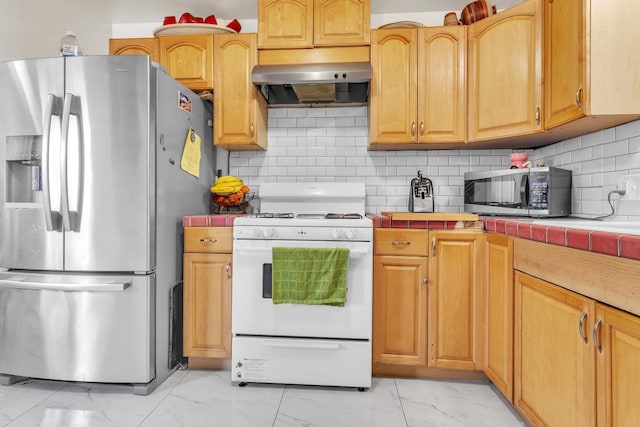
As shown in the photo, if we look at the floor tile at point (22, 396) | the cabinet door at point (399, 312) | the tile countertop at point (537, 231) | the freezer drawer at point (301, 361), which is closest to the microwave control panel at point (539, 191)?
the tile countertop at point (537, 231)

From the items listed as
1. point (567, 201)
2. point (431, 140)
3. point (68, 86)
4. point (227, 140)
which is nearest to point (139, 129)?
point (68, 86)

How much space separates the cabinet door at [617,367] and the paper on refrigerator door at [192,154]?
2.15m

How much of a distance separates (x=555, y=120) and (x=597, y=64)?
34 centimetres

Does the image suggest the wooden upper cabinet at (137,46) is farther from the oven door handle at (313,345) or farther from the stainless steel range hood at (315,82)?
the oven door handle at (313,345)

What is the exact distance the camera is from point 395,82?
236cm

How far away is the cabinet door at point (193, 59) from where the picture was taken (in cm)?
247

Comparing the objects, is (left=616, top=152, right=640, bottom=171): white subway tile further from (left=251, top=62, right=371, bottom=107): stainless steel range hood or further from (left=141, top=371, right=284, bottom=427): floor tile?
(left=141, top=371, right=284, bottom=427): floor tile

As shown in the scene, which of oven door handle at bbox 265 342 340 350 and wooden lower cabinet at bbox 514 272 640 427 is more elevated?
wooden lower cabinet at bbox 514 272 640 427

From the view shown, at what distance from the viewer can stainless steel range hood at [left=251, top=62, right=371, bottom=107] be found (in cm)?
222

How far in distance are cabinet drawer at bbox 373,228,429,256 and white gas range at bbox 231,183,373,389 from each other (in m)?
0.12

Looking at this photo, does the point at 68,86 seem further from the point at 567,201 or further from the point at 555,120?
the point at 567,201

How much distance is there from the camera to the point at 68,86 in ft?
6.15

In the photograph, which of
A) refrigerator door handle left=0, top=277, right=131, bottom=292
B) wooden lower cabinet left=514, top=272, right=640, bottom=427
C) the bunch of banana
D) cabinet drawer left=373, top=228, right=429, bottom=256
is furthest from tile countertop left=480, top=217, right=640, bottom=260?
refrigerator door handle left=0, top=277, right=131, bottom=292

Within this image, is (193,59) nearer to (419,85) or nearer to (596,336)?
(419,85)
